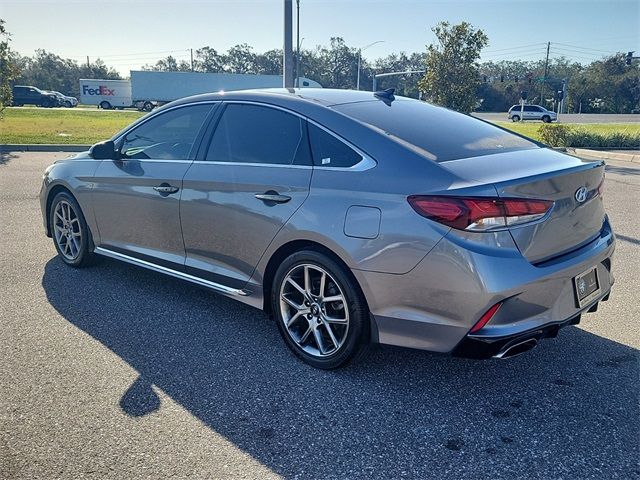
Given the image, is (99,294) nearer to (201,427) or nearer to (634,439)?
(201,427)

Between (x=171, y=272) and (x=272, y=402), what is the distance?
5.30 feet

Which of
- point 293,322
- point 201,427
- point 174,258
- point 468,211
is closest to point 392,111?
point 468,211

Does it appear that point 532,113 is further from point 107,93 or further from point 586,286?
point 586,286

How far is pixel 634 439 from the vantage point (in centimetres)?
257

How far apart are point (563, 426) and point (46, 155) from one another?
14613 millimetres

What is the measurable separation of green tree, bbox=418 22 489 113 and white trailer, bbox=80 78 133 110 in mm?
47973

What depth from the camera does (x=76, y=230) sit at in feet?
16.5

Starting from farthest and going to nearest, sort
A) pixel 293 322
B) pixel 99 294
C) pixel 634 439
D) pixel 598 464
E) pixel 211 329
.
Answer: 1. pixel 99 294
2. pixel 211 329
3. pixel 293 322
4. pixel 634 439
5. pixel 598 464

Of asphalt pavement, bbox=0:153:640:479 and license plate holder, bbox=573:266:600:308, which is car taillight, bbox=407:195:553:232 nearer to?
license plate holder, bbox=573:266:600:308

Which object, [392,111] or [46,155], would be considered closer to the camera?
[392,111]

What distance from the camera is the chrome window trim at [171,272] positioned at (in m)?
3.69

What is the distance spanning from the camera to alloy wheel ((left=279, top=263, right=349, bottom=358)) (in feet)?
10.3

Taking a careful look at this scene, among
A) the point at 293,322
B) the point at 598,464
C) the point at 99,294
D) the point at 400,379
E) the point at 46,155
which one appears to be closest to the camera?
the point at 598,464

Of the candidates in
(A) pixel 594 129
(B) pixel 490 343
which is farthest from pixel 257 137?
(A) pixel 594 129
